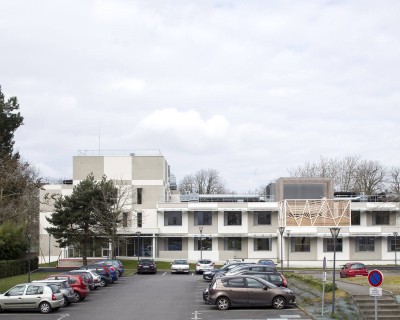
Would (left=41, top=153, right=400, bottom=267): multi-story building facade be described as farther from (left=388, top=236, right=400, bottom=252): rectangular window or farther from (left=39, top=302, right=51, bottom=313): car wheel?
(left=39, top=302, right=51, bottom=313): car wheel

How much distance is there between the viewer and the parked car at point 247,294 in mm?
31578

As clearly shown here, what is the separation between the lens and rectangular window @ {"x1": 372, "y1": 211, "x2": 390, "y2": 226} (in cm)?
7694

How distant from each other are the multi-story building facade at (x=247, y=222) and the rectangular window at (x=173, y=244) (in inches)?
4.8

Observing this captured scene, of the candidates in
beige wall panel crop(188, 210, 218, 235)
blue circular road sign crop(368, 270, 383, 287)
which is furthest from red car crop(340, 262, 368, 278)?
Answer: blue circular road sign crop(368, 270, 383, 287)

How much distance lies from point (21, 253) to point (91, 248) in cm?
964

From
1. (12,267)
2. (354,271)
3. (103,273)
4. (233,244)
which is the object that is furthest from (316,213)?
(12,267)

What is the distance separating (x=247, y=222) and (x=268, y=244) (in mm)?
3670

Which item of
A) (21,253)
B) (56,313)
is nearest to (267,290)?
(56,313)

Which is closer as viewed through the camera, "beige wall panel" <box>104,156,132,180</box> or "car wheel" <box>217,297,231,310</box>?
"car wheel" <box>217,297,231,310</box>

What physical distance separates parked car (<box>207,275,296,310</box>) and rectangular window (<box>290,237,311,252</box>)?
4227cm

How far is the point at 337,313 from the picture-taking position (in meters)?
28.4

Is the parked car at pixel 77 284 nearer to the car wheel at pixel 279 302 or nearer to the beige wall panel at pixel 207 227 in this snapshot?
the car wheel at pixel 279 302

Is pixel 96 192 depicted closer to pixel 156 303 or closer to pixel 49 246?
pixel 49 246

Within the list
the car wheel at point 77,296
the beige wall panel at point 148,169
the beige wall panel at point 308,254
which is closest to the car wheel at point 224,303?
the car wheel at point 77,296
